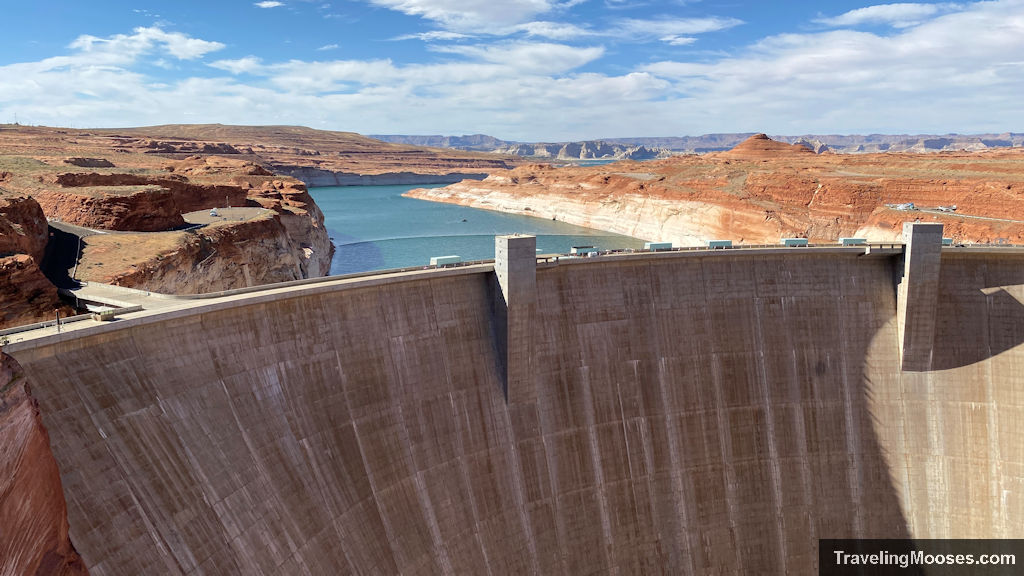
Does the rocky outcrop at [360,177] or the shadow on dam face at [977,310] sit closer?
the shadow on dam face at [977,310]

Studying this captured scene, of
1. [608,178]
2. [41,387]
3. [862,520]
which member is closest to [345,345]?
[41,387]

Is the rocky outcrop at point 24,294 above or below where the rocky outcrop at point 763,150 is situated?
below

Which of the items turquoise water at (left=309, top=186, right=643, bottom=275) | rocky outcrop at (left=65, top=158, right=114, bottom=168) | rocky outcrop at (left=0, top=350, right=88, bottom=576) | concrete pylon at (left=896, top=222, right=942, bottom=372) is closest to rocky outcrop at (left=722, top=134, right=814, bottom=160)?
turquoise water at (left=309, top=186, right=643, bottom=275)

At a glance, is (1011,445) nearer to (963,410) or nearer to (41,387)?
(963,410)

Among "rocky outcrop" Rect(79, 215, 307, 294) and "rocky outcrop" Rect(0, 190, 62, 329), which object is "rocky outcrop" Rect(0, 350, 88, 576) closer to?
"rocky outcrop" Rect(0, 190, 62, 329)

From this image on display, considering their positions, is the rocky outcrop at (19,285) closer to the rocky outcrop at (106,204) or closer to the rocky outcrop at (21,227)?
the rocky outcrop at (21,227)

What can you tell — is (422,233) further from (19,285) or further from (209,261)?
(19,285)

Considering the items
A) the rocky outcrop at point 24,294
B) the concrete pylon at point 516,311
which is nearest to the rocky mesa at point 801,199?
the concrete pylon at point 516,311

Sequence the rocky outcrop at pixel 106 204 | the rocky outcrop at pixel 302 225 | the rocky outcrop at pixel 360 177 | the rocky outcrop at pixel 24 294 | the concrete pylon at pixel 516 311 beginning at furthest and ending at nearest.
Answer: the rocky outcrop at pixel 360 177 → the rocky outcrop at pixel 302 225 → the rocky outcrop at pixel 106 204 → the concrete pylon at pixel 516 311 → the rocky outcrop at pixel 24 294

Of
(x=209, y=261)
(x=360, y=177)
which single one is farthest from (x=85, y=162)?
(x=360, y=177)
